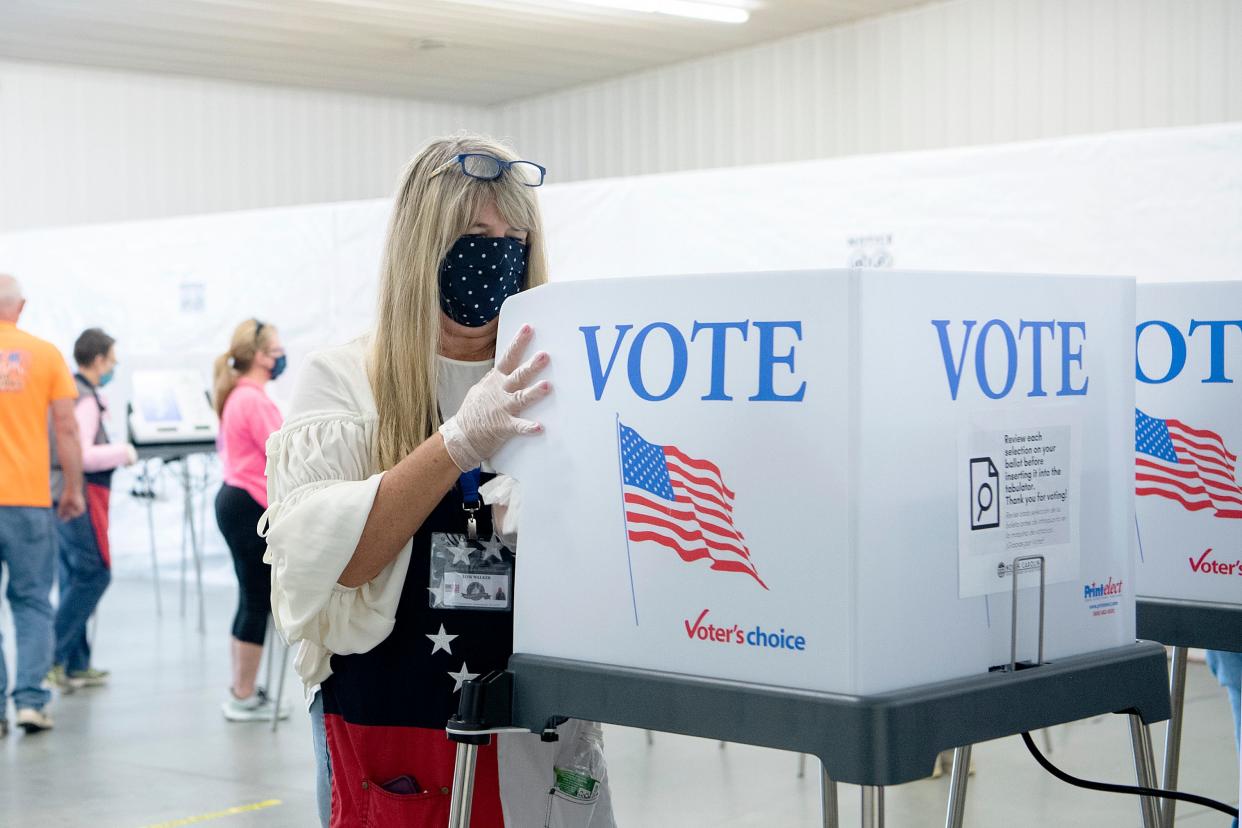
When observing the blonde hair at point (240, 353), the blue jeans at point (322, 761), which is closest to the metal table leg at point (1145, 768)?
the blue jeans at point (322, 761)

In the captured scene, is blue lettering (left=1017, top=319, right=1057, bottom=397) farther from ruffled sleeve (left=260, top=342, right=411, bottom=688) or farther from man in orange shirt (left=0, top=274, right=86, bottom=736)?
man in orange shirt (left=0, top=274, right=86, bottom=736)

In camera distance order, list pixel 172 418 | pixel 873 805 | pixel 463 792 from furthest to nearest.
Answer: pixel 172 418 < pixel 463 792 < pixel 873 805

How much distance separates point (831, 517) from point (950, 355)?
0.17m

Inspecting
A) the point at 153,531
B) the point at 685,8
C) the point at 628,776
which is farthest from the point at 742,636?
the point at 685,8

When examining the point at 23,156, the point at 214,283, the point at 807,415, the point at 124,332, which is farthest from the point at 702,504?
the point at 23,156

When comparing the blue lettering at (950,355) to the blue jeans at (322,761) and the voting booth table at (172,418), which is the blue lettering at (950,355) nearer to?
the blue jeans at (322,761)

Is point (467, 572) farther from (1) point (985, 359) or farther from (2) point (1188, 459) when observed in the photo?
(2) point (1188, 459)

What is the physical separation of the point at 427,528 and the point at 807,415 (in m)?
0.57

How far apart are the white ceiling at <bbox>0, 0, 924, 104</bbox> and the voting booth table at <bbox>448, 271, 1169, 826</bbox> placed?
744 centimetres

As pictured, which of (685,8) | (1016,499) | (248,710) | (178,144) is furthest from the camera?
(178,144)

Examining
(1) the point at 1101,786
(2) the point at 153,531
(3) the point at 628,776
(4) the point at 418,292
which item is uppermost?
(4) the point at 418,292

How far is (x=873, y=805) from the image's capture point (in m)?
1.07

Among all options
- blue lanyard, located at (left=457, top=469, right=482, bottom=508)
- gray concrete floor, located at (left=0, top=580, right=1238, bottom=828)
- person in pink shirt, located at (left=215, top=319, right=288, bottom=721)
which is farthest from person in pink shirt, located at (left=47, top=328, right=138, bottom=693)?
blue lanyard, located at (left=457, top=469, right=482, bottom=508)

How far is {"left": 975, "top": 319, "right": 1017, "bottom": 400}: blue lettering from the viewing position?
3.76 ft
